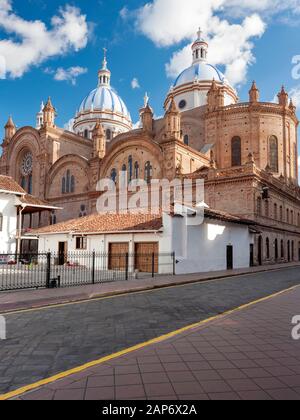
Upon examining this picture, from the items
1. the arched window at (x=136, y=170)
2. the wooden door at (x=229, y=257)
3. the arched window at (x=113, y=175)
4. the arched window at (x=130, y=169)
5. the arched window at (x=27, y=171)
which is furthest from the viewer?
the arched window at (x=27, y=171)

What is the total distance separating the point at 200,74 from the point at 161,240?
133 ft

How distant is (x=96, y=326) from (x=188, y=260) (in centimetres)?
1526

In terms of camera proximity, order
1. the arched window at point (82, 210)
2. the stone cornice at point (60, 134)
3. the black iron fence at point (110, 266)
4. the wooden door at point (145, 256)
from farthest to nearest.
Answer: the stone cornice at point (60, 134), the arched window at point (82, 210), the wooden door at point (145, 256), the black iron fence at point (110, 266)

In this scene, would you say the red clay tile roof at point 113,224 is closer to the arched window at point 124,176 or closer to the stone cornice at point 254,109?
the arched window at point 124,176

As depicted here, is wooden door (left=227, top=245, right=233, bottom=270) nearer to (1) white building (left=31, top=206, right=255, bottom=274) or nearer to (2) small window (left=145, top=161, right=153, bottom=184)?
(1) white building (left=31, top=206, right=255, bottom=274)

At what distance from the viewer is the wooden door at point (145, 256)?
22.6 meters

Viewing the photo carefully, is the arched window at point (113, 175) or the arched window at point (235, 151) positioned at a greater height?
the arched window at point (235, 151)

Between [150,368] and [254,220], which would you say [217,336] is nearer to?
[150,368]

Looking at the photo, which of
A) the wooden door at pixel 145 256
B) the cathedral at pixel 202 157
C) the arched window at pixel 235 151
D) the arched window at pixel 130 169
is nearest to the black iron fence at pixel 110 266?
the wooden door at pixel 145 256

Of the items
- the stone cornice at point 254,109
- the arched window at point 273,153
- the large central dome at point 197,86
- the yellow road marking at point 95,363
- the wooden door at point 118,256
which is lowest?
the yellow road marking at point 95,363

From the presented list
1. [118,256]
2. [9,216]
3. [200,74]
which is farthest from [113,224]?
[200,74]

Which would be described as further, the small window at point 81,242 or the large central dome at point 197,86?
the large central dome at point 197,86

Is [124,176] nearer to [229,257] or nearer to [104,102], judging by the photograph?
[229,257]

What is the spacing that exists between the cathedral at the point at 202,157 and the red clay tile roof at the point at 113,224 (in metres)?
9.30
